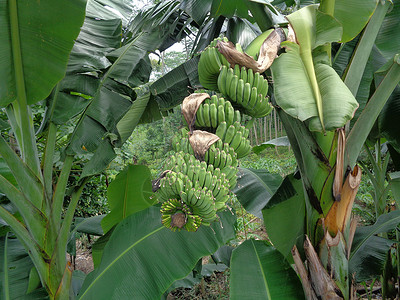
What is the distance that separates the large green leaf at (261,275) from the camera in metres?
1.30

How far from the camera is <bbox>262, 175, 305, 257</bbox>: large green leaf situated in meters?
1.58

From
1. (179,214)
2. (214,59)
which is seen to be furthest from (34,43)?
(179,214)

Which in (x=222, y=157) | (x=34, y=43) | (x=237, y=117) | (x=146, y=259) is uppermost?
(x=34, y=43)

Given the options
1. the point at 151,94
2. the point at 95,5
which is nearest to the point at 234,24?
the point at 151,94

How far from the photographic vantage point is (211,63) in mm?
1094

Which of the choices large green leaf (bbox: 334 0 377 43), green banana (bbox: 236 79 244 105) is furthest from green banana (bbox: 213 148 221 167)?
large green leaf (bbox: 334 0 377 43)

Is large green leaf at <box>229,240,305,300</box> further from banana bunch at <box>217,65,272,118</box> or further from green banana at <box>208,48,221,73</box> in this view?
green banana at <box>208,48,221,73</box>

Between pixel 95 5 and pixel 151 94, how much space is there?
2.25 ft

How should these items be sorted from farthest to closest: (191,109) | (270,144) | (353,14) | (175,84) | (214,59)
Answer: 1. (270,144)
2. (175,84)
3. (353,14)
4. (214,59)
5. (191,109)

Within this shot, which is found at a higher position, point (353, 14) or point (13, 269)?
point (353, 14)

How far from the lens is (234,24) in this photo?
1706 mm

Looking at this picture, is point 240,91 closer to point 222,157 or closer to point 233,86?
point 233,86

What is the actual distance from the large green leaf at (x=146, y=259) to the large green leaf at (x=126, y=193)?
0.34 meters

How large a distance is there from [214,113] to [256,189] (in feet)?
3.44
